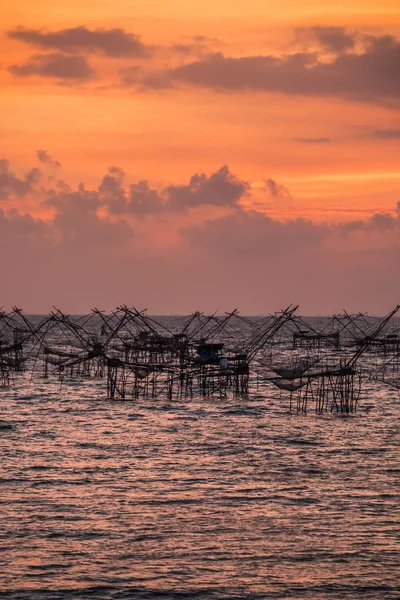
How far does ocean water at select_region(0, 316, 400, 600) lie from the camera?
15.4m

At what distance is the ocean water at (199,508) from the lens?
15.4 m

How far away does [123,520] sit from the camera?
19.0 meters

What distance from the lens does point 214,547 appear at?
677 inches

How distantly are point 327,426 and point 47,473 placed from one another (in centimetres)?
1327

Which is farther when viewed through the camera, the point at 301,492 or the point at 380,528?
the point at 301,492

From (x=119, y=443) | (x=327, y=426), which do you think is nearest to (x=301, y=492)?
A: (x=119, y=443)

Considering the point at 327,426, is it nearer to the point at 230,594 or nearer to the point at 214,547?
the point at 214,547

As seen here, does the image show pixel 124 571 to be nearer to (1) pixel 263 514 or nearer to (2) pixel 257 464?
(1) pixel 263 514

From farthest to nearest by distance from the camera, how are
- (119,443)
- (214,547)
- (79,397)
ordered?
(79,397) < (119,443) < (214,547)

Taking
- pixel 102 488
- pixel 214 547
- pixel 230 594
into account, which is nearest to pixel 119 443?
pixel 102 488

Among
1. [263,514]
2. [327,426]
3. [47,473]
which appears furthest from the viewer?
[327,426]

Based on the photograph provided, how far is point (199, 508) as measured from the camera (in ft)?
65.8

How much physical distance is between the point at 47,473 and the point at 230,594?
33.3 feet

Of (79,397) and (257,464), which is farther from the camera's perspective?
(79,397)
